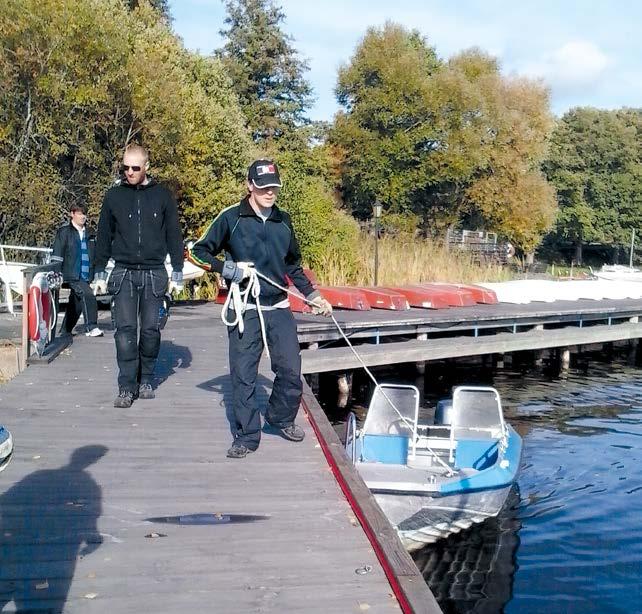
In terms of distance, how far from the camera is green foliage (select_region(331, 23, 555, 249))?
34656 millimetres

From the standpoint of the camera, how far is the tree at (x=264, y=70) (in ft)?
116

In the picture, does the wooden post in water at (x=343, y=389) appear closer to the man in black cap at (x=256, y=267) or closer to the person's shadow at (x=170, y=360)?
the person's shadow at (x=170, y=360)

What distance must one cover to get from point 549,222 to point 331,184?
12.5 metres

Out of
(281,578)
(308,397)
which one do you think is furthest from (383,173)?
(281,578)

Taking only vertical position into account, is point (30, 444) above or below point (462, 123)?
below

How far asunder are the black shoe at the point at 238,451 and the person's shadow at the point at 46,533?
3.01 feet

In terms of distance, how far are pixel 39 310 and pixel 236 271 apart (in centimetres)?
406

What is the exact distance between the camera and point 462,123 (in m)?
Answer: 35.2

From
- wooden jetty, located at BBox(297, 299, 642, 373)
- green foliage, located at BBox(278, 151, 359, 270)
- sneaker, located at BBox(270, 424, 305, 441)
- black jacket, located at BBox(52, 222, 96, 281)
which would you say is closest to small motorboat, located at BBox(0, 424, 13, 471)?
sneaker, located at BBox(270, 424, 305, 441)

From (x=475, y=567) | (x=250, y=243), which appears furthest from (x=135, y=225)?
(x=475, y=567)

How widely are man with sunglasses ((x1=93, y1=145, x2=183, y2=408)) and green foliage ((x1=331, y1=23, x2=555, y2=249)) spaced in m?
29.1

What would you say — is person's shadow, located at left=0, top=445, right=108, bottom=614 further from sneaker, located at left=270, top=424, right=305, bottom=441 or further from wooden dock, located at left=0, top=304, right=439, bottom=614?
sneaker, located at left=270, top=424, right=305, bottom=441

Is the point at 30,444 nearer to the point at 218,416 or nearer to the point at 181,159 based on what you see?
the point at 218,416

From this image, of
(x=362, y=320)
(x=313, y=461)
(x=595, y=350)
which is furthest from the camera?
(x=595, y=350)
